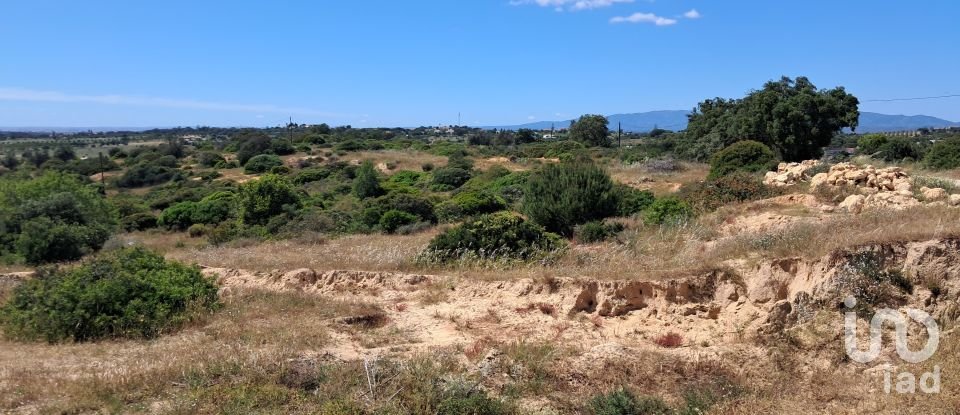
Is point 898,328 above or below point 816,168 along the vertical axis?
below

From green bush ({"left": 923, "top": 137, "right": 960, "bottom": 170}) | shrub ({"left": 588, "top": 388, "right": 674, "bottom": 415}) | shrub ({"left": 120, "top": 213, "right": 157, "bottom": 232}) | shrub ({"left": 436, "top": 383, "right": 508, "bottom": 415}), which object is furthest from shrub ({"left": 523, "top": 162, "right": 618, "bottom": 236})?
shrub ({"left": 120, "top": 213, "right": 157, "bottom": 232})

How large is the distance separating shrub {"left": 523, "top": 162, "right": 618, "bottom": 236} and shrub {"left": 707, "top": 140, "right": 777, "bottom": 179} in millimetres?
7676

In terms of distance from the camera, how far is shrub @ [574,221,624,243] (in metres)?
14.5

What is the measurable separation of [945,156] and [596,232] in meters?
18.6

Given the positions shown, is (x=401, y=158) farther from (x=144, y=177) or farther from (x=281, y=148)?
(x=144, y=177)

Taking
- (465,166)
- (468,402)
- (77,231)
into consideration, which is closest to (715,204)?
(468,402)

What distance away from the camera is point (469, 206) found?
2580 cm

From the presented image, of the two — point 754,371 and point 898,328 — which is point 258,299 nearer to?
point 754,371

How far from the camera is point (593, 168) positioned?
17969 millimetres

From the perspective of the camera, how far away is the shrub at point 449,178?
3867 cm

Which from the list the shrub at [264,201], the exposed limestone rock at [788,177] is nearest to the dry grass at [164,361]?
the exposed limestone rock at [788,177]

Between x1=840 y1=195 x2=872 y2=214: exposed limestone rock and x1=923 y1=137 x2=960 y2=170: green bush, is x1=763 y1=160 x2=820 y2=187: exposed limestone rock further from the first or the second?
x1=923 y1=137 x2=960 y2=170: green bush

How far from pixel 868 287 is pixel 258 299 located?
822 cm

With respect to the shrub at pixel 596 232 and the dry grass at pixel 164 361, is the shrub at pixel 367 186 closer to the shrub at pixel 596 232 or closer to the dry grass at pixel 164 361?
the shrub at pixel 596 232
